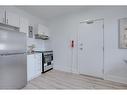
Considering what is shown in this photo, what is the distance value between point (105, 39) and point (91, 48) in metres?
0.57

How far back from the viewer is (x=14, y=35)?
2.18 m

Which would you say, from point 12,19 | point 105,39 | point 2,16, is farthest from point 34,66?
point 105,39

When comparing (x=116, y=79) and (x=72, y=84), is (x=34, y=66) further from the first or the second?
(x=116, y=79)

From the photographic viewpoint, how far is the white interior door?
3412mm

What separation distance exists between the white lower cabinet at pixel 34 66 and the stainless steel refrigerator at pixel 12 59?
1.70 ft

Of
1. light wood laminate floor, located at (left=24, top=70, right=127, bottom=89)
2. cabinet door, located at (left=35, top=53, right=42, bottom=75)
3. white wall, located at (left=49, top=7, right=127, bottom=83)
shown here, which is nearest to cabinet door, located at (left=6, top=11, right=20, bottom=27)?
cabinet door, located at (left=35, top=53, right=42, bottom=75)

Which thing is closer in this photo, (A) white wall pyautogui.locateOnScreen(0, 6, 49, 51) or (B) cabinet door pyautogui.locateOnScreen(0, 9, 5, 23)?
(B) cabinet door pyautogui.locateOnScreen(0, 9, 5, 23)

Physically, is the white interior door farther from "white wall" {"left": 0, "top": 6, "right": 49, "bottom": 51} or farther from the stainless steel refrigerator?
the stainless steel refrigerator

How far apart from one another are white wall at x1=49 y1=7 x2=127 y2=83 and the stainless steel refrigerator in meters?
2.12

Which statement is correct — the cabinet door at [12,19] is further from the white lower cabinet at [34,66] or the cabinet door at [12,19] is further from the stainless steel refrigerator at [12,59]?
the white lower cabinet at [34,66]

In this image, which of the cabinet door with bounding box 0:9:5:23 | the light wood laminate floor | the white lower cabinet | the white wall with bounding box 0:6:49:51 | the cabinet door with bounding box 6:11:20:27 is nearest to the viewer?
the cabinet door with bounding box 0:9:5:23

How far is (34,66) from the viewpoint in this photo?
132 inches
